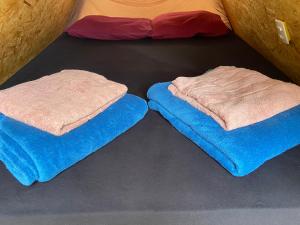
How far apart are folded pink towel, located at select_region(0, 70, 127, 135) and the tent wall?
0.74 m

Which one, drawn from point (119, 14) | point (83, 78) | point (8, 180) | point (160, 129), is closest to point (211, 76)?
point (160, 129)

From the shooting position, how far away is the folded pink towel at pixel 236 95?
1027mm

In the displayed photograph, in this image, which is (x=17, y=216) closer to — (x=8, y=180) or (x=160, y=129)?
(x=8, y=180)

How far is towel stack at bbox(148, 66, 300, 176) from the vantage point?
953mm

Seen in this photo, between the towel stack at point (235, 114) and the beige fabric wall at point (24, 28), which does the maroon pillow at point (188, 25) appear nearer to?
the beige fabric wall at point (24, 28)

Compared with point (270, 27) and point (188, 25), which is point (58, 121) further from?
point (188, 25)

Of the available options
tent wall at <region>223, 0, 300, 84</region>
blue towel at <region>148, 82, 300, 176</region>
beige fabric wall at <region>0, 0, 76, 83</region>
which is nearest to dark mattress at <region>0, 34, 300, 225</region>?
blue towel at <region>148, 82, 300, 176</region>

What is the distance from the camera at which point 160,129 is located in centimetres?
116

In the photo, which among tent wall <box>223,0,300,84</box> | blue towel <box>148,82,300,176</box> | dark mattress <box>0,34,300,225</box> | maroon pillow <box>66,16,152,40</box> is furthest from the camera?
maroon pillow <box>66,16,152,40</box>

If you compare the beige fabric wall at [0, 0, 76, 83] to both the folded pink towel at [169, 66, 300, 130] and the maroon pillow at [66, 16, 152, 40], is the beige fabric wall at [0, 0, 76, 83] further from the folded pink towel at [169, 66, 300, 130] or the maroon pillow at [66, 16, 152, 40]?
the folded pink towel at [169, 66, 300, 130]

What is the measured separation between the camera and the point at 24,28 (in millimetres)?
1626

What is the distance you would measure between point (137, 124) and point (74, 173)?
0.33 metres

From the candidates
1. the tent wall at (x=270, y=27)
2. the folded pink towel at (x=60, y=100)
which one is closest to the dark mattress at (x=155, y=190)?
the folded pink towel at (x=60, y=100)

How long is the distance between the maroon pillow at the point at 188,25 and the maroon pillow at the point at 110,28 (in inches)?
3.2
